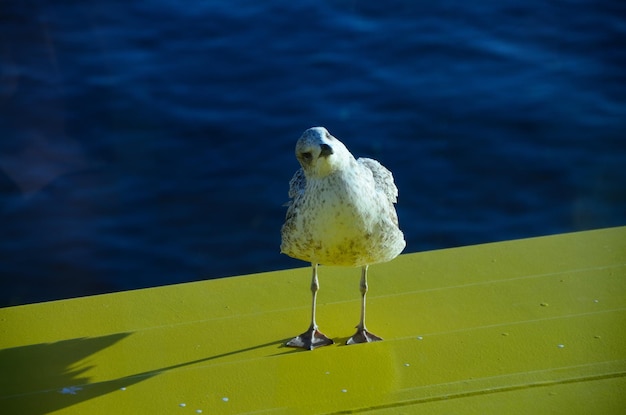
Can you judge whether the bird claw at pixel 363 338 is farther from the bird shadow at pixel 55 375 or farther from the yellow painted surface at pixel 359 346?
the bird shadow at pixel 55 375

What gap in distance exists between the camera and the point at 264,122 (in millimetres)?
9305

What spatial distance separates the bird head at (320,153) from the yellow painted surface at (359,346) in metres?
0.90

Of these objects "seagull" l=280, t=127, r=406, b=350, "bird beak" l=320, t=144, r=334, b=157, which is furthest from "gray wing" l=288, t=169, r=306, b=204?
"bird beak" l=320, t=144, r=334, b=157

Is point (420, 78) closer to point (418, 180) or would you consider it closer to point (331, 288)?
point (418, 180)

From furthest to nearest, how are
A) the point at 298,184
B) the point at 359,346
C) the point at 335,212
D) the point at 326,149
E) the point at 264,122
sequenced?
the point at 264,122 < the point at 298,184 < the point at 359,346 < the point at 335,212 < the point at 326,149

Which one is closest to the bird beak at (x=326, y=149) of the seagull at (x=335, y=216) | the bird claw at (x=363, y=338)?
the seagull at (x=335, y=216)

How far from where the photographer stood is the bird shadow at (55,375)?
4348mm

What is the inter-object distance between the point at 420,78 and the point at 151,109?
2718 millimetres

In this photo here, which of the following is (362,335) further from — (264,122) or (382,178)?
(264,122)

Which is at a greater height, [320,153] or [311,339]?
[320,153]

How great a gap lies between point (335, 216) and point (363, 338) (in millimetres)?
676

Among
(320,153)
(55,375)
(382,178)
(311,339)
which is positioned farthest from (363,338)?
(55,375)

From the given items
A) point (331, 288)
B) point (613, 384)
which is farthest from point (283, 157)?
point (613, 384)

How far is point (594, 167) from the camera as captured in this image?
8750 millimetres
